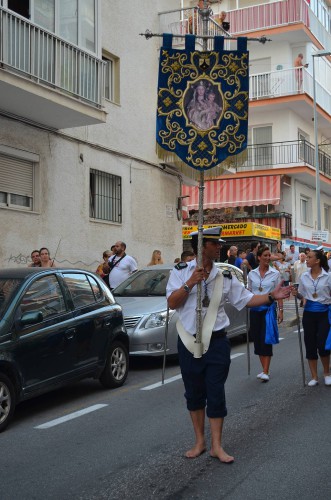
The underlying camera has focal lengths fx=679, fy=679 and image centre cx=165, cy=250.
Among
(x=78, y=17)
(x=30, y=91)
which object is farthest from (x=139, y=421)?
(x=78, y=17)

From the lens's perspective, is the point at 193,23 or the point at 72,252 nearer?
the point at 72,252

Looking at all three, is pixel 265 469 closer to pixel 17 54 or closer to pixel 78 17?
pixel 17 54

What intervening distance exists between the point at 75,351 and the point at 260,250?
116 inches

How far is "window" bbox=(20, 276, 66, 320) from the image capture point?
704 cm

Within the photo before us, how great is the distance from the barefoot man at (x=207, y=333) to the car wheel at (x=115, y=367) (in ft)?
9.99

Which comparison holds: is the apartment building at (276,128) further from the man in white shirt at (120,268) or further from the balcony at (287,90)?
the man in white shirt at (120,268)

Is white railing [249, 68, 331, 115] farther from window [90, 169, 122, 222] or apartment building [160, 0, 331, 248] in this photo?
window [90, 169, 122, 222]

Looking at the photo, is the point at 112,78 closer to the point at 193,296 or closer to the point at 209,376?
the point at 193,296

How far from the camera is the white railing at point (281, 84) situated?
29.0 meters

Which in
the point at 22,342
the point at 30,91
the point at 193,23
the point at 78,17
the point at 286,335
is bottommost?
the point at 286,335

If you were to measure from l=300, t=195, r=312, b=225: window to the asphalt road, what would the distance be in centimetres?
2305

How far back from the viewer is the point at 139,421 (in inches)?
268

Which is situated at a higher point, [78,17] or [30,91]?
[78,17]

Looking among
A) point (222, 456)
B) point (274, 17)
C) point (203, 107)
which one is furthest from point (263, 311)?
point (274, 17)
